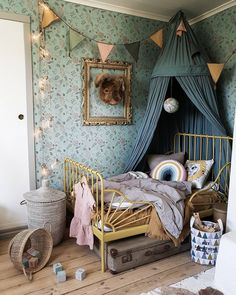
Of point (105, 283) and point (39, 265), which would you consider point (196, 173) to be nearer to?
point (105, 283)

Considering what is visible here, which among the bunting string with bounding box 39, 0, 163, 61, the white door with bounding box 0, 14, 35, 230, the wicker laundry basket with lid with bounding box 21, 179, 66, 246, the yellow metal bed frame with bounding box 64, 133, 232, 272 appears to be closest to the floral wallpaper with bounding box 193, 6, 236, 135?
the yellow metal bed frame with bounding box 64, 133, 232, 272

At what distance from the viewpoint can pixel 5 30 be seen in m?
2.74

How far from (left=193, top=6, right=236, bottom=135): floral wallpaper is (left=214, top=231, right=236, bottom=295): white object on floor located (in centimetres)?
152

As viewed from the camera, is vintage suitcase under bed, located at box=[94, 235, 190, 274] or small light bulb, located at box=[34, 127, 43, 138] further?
small light bulb, located at box=[34, 127, 43, 138]

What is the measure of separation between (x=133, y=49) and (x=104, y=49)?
1.41ft

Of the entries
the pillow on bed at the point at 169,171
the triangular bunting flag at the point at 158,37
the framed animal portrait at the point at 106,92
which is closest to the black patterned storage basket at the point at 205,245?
the pillow on bed at the point at 169,171

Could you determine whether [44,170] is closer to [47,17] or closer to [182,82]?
[47,17]

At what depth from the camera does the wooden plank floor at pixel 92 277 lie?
6.66ft

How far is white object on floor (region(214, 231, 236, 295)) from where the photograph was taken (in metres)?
1.86

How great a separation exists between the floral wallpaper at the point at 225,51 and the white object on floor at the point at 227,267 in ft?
4.97

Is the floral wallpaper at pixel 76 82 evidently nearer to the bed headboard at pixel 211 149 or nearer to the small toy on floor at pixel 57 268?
the bed headboard at pixel 211 149

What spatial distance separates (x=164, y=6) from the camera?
324 cm

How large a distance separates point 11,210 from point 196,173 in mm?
2108

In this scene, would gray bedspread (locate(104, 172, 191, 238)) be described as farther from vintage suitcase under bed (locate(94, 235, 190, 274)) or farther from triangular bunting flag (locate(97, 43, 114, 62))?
triangular bunting flag (locate(97, 43, 114, 62))
